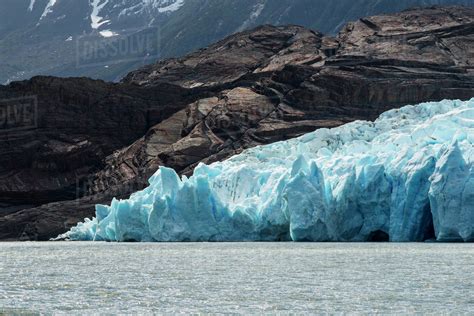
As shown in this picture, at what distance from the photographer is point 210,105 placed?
4412 inches

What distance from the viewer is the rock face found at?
101 m

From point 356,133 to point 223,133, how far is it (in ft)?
108

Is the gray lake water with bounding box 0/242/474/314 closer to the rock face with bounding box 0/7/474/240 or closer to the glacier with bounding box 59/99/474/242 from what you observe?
the glacier with bounding box 59/99/474/242

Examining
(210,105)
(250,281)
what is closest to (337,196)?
(250,281)

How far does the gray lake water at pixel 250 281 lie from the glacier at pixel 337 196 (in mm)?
3969

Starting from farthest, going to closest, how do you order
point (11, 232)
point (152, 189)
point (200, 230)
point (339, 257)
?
1. point (11, 232)
2. point (152, 189)
3. point (200, 230)
4. point (339, 257)

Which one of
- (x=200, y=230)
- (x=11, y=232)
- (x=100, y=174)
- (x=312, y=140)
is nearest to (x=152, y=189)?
(x=200, y=230)

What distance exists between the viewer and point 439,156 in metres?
A: 53.8

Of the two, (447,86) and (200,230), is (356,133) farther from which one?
(447,86)

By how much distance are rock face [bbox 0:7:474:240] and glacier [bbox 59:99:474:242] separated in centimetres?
3044

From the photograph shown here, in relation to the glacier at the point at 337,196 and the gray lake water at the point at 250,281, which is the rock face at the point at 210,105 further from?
the gray lake water at the point at 250,281

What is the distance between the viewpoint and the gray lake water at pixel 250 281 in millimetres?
25562

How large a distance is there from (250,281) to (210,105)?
80.2m

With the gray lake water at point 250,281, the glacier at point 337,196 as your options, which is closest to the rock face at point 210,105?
the glacier at point 337,196
